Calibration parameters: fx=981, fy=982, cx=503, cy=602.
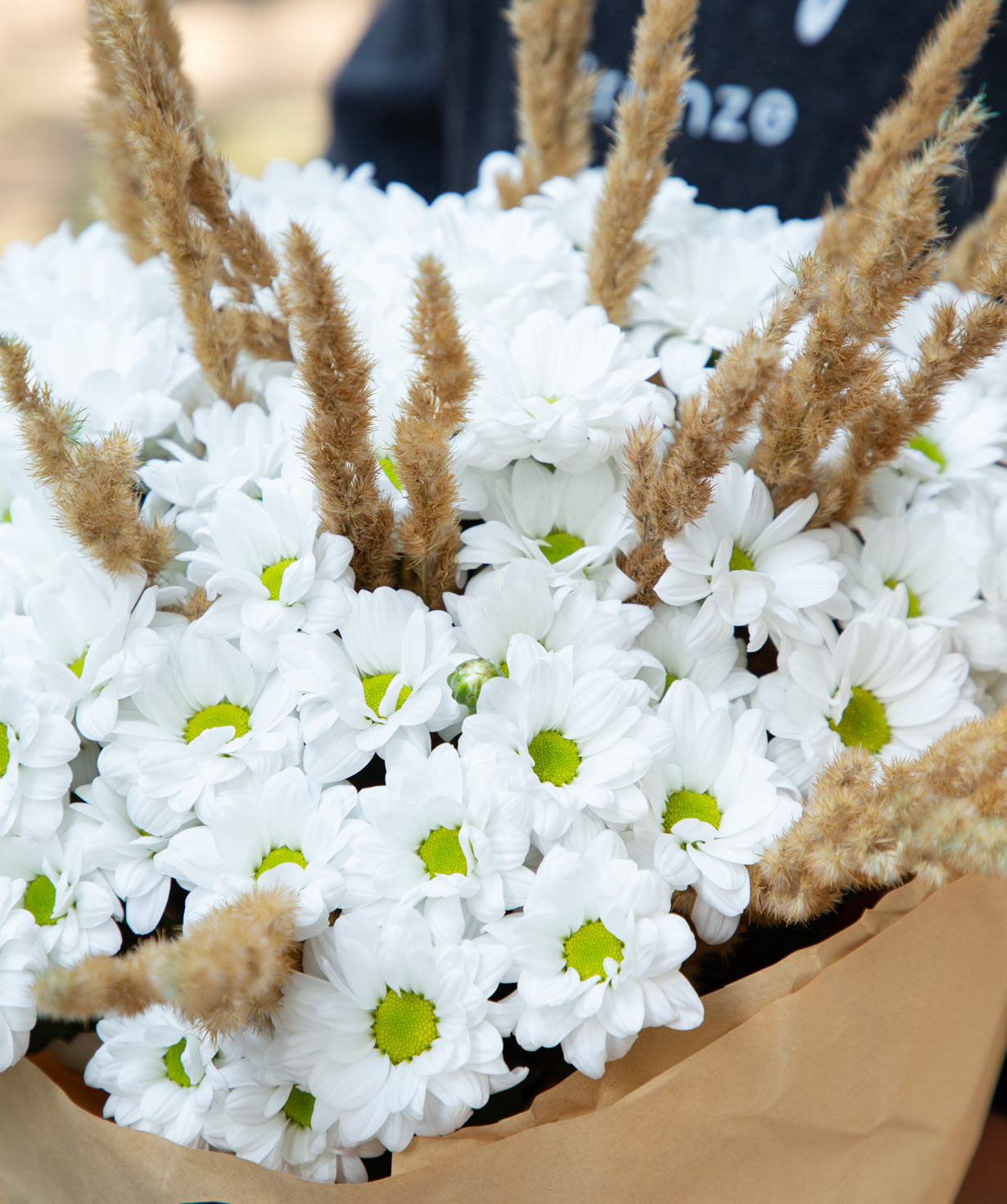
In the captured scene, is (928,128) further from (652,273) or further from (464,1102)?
(464,1102)

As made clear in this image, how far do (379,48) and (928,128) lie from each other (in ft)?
2.39

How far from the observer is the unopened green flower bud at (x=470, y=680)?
0.37 metres

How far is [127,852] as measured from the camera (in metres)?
0.37

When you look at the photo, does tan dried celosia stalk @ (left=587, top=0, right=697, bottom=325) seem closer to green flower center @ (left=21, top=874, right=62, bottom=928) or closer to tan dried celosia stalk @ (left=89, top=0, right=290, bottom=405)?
tan dried celosia stalk @ (left=89, top=0, right=290, bottom=405)

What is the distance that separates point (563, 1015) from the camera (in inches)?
13.4

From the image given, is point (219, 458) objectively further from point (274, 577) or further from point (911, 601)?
point (911, 601)

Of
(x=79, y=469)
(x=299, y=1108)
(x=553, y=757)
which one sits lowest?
(x=299, y=1108)

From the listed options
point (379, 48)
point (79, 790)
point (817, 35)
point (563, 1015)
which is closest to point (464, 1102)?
point (563, 1015)

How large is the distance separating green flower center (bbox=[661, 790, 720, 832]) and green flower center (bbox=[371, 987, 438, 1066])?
114 mm

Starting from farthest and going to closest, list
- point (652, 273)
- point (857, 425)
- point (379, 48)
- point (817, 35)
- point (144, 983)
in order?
1. point (379, 48)
2. point (817, 35)
3. point (652, 273)
4. point (857, 425)
5. point (144, 983)

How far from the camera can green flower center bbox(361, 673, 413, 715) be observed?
15.1 inches

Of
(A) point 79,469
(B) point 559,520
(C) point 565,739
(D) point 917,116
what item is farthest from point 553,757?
(D) point 917,116

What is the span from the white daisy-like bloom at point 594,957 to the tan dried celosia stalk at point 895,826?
0.14 feet

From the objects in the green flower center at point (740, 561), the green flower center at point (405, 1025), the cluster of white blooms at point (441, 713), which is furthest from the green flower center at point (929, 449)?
the green flower center at point (405, 1025)
